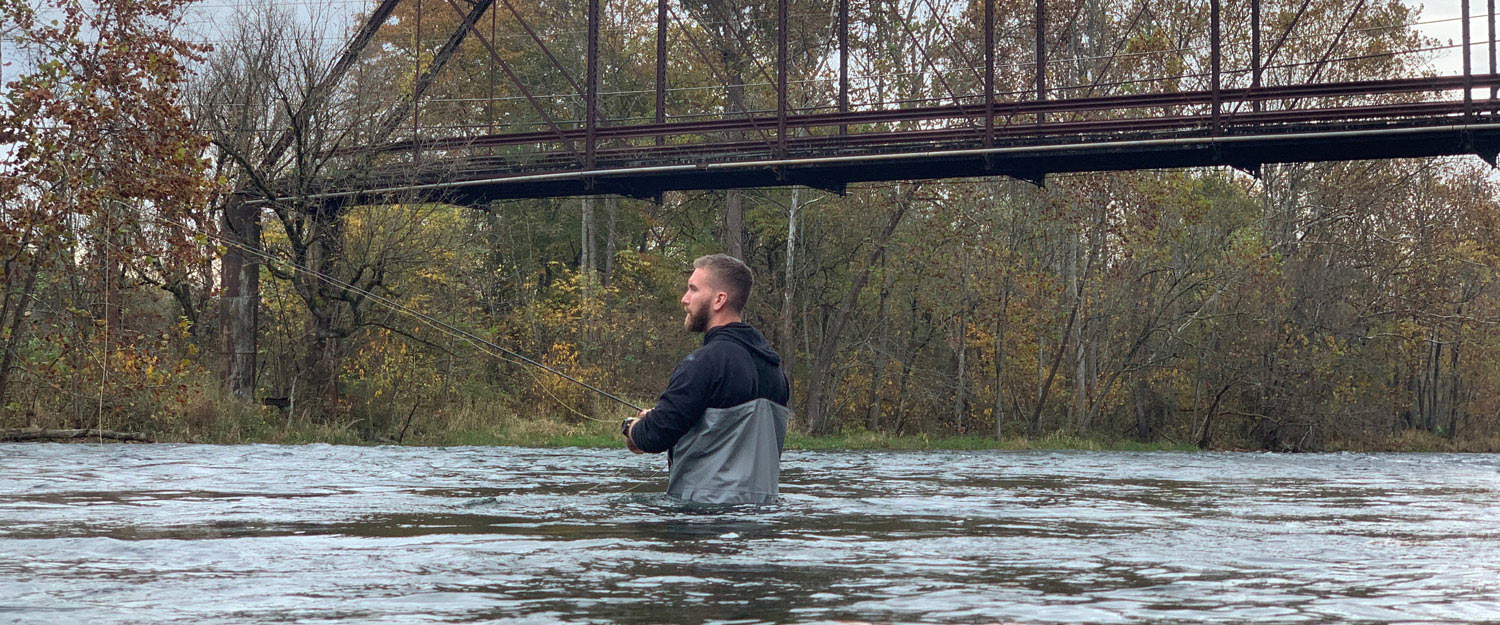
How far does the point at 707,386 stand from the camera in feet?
25.7

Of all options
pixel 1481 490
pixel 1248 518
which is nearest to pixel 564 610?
pixel 1248 518

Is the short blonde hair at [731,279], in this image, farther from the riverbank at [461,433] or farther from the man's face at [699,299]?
the riverbank at [461,433]

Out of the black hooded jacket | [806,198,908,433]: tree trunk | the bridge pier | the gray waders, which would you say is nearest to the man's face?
the black hooded jacket

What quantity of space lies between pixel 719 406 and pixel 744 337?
1.27ft

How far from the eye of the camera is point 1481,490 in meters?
13.5

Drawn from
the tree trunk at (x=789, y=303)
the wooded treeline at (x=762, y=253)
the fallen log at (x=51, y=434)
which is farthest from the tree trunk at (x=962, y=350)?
the fallen log at (x=51, y=434)

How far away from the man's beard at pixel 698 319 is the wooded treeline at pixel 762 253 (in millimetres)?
9973

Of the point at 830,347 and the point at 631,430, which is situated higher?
the point at 830,347

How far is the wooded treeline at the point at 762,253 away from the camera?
18.1 metres

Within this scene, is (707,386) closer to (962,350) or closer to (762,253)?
(962,350)

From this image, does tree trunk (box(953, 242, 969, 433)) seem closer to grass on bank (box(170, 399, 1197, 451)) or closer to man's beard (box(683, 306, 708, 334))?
grass on bank (box(170, 399, 1197, 451))

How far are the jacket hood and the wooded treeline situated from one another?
401 inches

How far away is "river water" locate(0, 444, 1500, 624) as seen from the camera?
→ 14.9 feet

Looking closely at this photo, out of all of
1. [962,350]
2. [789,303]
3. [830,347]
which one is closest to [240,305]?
[789,303]
